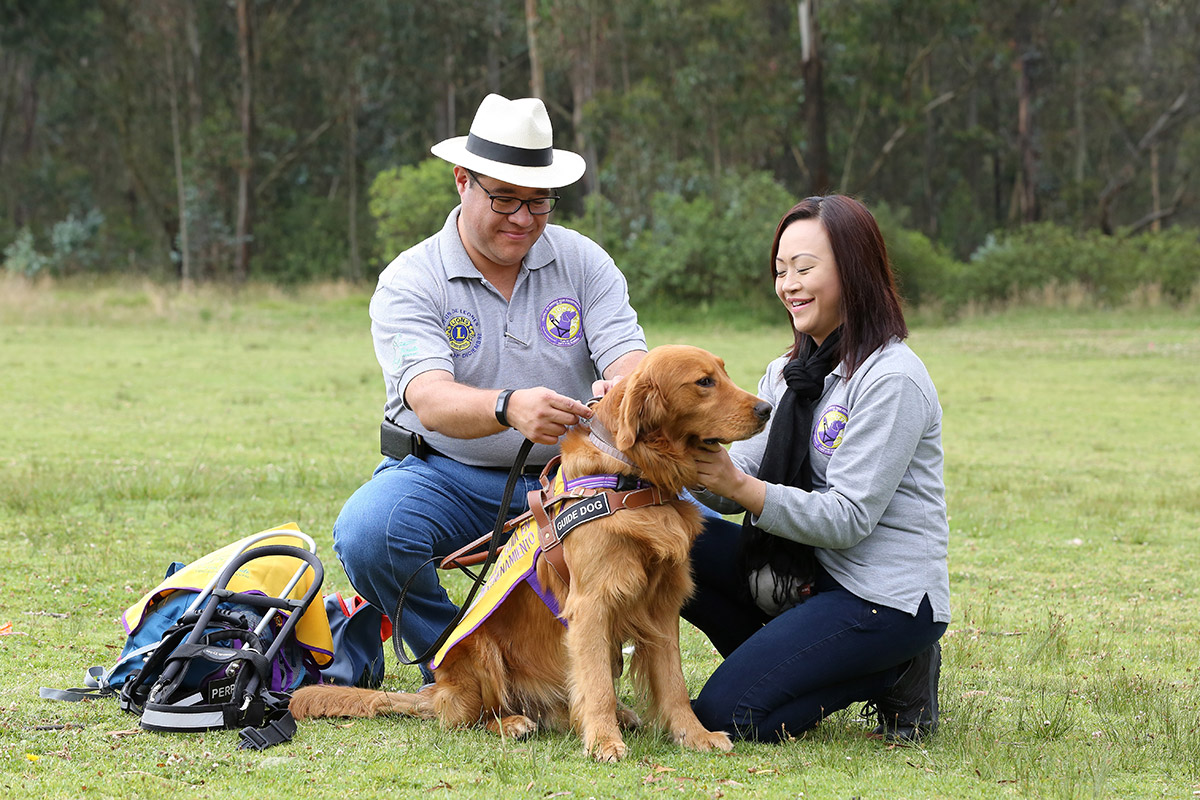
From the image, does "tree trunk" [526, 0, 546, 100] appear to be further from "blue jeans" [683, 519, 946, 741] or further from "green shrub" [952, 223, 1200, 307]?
"blue jeans" [683, 519, 946, 741]

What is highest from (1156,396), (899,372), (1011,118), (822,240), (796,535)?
(1011,118)

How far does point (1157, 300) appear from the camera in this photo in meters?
28.6

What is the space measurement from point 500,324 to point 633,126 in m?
30.9

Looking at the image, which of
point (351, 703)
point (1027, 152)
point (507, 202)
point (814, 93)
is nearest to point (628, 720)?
point (351, 703)

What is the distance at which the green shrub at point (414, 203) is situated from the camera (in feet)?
119

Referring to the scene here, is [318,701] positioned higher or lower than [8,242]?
lower

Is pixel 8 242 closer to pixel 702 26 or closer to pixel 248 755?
pixel 702 26

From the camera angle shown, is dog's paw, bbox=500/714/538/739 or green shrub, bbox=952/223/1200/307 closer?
dog's paw, bbox=500/714/538/739

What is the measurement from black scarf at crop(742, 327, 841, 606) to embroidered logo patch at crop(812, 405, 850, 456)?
0.04 m

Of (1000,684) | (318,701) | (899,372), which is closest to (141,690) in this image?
(318,701)

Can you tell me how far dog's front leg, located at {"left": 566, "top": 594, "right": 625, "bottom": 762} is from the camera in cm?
387

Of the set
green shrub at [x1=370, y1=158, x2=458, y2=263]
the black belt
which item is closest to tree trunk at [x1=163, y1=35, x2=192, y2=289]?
green shrub at [x1=370, y1=158, x2=458, y2=263]

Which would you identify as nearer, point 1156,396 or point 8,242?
point 1156,396

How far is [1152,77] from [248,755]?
1837 inches
